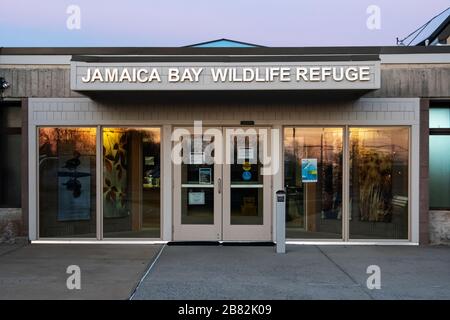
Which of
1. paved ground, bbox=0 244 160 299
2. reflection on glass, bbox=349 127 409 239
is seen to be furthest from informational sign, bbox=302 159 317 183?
paved ground, bbox=0 244 160 299

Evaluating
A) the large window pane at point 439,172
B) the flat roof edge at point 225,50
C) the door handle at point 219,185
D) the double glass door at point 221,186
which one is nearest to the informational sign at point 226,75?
the flat roof edge at point 225,50

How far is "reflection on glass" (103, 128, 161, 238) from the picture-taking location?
416 inches

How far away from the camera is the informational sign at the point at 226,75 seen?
29.1 ft

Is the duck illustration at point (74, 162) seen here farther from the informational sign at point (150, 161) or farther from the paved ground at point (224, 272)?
the paved ground at point (224, 272)

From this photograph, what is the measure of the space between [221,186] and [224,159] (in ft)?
1.79

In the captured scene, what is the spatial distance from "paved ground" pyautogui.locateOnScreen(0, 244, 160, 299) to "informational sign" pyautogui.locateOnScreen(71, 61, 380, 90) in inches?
115

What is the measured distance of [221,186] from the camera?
10445 millimetres

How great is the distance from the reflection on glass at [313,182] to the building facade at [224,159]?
20mm

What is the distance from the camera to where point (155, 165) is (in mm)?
10617

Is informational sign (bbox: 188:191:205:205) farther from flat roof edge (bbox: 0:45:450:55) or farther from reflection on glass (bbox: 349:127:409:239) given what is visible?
reflection on glass (bbox: 349:127:409:239)

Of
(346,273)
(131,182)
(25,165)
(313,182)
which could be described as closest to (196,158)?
(131,182)
